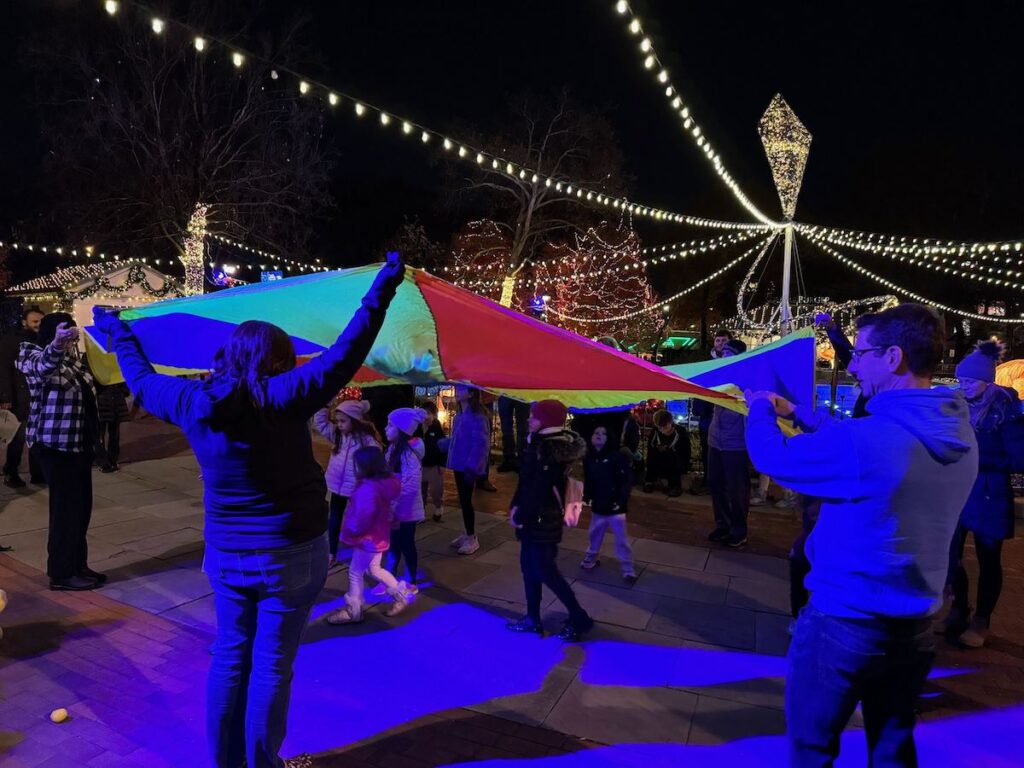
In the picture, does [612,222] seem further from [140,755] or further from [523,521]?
[140,755]

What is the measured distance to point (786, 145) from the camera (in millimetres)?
13711

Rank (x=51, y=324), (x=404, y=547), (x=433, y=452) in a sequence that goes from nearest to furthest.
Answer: (x=51, y=324) < (x=404, y=547) < (x=433, y=452)

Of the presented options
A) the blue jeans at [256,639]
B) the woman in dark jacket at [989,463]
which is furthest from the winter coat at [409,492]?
the woman in dark jacket at [989,463]

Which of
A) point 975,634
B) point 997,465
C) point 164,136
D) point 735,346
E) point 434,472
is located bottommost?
point 975,634

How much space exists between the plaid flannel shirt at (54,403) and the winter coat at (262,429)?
112 inches

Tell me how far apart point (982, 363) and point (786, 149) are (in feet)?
35.9

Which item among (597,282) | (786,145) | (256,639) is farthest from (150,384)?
(597,282)

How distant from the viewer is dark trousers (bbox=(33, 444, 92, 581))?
15.7 feet

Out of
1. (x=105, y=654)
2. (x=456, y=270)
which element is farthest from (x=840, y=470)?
(x=456, y=270)

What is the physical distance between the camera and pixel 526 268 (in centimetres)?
2506

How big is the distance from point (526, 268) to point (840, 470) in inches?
929

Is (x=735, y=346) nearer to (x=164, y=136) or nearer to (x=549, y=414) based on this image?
(x=549, y=414)

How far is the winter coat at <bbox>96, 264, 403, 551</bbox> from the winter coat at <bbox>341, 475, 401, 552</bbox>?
6.72ft

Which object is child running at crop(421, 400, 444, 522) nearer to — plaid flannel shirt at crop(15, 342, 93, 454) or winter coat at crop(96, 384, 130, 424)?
plaid flannel shirt at crop(15, 342, 93, 454)
